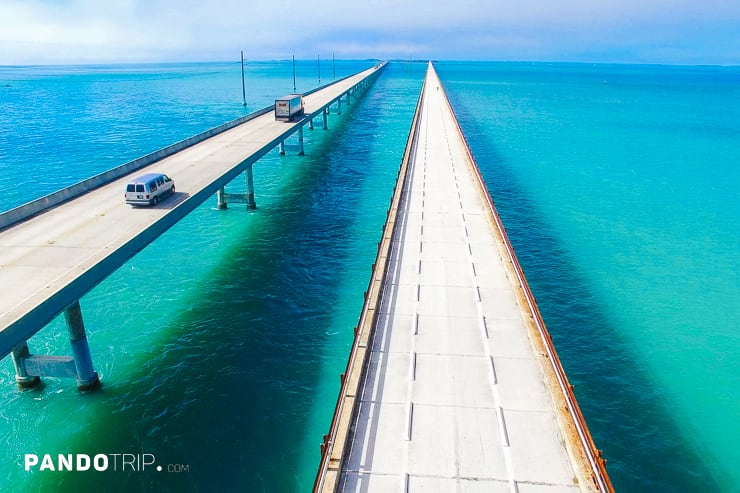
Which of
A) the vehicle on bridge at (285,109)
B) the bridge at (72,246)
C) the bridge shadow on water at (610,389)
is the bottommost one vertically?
the bridge shadow on water at (610,389)

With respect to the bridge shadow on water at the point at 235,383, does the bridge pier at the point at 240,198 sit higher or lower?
higher

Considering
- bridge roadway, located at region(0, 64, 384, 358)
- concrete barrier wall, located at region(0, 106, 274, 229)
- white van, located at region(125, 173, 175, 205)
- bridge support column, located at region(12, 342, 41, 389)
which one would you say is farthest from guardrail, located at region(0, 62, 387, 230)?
bridge support column, located at region(12, 342, 41, 389)

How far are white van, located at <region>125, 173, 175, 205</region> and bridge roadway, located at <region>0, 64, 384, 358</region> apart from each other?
47 cm

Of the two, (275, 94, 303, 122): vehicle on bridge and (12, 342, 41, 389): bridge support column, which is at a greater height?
(275, 94, 303, 122): vehicle on bridge

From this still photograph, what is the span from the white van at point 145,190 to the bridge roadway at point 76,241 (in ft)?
1.55

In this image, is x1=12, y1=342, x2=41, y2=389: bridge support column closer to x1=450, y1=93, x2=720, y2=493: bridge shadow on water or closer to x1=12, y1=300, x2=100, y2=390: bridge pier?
x1=12, y1=300, x2=100, y2=390: bridge pier

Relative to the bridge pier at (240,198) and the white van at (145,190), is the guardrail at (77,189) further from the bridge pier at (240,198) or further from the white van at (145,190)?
the bridge pier at (240,198)

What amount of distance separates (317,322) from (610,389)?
14284mm

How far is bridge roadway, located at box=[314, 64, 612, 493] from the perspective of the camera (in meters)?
13.3

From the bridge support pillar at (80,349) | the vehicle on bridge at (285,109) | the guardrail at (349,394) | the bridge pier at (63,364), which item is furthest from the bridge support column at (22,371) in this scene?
the vehicle on bridge at (285,109)

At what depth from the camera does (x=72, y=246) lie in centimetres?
2058

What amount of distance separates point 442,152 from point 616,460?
37390 mm

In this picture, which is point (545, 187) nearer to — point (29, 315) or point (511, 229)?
point (511, 229)

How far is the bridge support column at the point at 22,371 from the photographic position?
20391 mm
